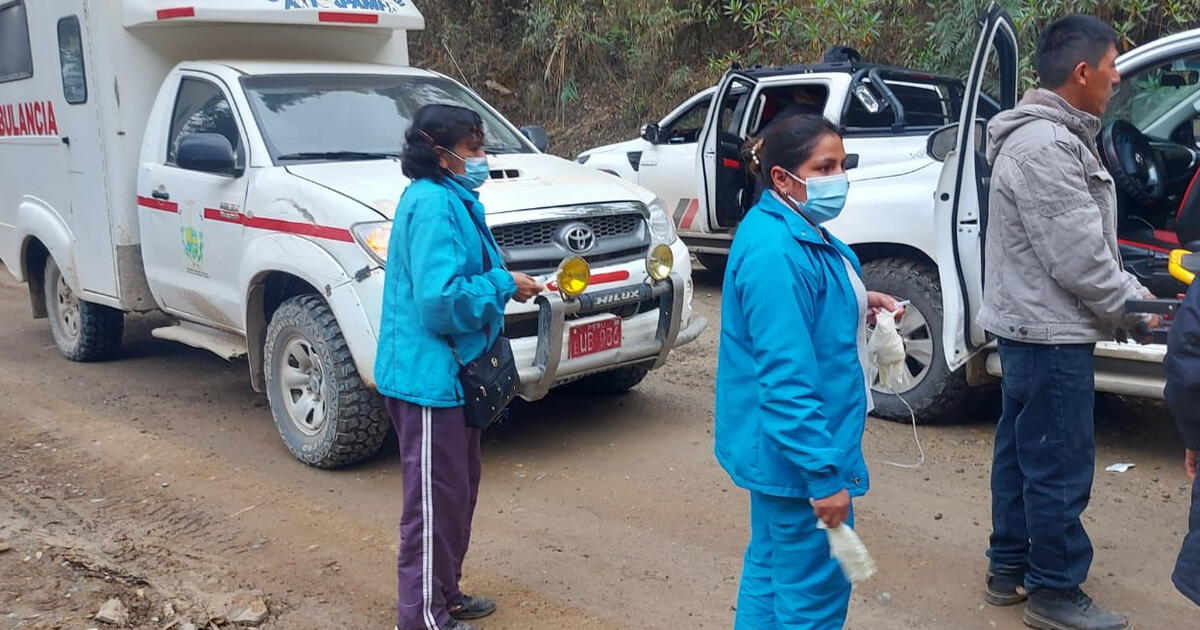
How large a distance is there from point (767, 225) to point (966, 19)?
28.5 ft

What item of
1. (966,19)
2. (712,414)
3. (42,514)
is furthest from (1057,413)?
(966,19)

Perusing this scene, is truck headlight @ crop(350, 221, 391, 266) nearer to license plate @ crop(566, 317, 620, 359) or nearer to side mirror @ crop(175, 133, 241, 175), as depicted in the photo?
license plate @ crop(566, 317, 620, 359)

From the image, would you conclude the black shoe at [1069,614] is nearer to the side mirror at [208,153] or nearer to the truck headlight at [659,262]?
the truck headlight at [659,262]

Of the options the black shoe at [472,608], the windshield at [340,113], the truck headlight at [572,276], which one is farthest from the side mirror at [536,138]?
the black shoe at [472,608]

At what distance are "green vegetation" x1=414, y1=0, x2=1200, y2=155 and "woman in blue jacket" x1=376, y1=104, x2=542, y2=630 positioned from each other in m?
7.61

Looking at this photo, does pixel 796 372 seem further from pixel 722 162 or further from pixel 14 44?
pixel 14 44

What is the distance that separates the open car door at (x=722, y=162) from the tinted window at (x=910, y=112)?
2.71ft

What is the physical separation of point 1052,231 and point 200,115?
15.2ft

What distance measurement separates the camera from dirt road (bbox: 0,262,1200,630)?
3973mm

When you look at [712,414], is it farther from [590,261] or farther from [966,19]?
[966,19]

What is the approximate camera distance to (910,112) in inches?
321

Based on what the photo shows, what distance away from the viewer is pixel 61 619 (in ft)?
12.7

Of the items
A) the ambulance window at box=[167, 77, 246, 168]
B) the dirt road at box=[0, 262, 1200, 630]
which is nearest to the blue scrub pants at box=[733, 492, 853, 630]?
the dirt road at box=[0, 262, 1200, 630]

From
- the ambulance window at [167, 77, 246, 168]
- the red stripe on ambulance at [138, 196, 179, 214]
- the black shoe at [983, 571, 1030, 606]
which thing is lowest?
the black shoe at [983, 571, 1030, 606]
